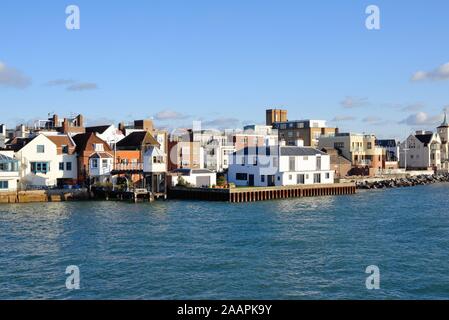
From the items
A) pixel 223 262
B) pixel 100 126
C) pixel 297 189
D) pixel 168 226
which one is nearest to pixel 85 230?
pixel 168 226

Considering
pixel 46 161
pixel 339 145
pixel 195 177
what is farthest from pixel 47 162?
pixel 339 145

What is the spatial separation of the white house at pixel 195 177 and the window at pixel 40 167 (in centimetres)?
1431

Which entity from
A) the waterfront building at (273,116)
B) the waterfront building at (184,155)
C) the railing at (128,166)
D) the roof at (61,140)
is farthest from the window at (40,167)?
the waterfront building at (273,116)

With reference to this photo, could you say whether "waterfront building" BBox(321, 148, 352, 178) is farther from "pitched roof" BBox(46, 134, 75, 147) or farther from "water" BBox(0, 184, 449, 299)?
"pitched roof" BBox(46, 134, 75, 147)

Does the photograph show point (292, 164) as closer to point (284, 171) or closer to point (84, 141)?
point (284, 171)

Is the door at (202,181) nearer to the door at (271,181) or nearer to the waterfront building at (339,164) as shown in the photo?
the door at (271,181)

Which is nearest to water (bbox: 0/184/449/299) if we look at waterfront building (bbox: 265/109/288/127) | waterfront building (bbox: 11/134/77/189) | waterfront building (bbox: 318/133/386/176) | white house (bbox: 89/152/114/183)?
waterfront building (bbox: 11/134/77/189)

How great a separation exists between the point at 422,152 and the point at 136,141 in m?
69.1

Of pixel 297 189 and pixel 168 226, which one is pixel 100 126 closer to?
pixel 297 189

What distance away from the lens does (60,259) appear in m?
26.5

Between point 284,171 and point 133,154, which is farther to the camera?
point 133,154

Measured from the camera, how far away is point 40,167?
60.5 metres
